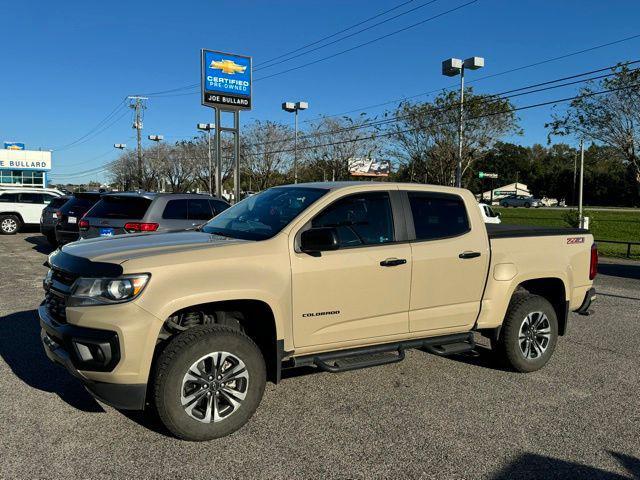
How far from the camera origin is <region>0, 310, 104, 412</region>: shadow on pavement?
4.42 metres

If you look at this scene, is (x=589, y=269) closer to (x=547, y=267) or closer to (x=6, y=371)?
(x=547, y=267)

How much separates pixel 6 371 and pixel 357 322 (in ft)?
10.9

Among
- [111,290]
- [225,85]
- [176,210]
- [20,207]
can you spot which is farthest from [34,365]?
[225,85]

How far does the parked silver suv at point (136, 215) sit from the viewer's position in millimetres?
9336

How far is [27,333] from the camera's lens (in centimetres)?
617

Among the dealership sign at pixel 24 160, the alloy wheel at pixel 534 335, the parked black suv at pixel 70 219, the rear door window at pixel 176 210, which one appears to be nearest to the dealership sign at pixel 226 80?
the parked black suv at pixel 70 219

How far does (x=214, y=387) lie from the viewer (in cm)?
371

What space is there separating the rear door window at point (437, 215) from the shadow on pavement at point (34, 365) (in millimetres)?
3019

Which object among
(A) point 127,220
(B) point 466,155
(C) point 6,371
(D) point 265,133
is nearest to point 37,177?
(D) point 265,133

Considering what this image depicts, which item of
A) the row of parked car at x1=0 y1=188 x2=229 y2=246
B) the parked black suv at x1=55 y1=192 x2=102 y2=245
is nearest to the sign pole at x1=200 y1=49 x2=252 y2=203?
the parked black suv at x1=55 y1=192 x2=102 y2=245

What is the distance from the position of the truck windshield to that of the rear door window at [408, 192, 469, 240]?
889 millimetres

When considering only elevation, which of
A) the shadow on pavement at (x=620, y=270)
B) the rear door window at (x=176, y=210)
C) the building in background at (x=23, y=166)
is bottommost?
the shadow on pavement at (x=620, y=270)

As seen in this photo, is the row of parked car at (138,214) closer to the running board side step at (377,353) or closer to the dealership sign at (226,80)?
the running board side step at (377,353)

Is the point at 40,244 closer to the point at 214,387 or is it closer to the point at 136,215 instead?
the point at 136,215
